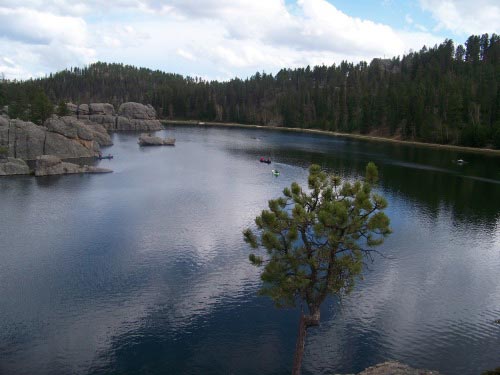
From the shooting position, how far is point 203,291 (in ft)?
158

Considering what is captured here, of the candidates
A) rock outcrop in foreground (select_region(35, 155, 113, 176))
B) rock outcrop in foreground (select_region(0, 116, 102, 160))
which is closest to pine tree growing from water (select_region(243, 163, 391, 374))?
rock outcrop in foreground (select_region(35, 155, 113, 176))

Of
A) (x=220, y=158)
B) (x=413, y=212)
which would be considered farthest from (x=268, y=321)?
(x=220, y=158)

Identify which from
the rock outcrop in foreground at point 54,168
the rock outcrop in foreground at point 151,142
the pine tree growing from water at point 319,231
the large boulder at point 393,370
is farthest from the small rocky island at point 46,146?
the large boulder at point 393,370

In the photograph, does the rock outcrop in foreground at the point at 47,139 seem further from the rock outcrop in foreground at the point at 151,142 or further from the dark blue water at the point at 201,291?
the rock outcrop in foreground at the point at 151,142

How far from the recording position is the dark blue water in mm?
37250

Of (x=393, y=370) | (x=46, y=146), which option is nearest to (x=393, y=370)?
(x=393, y=370)

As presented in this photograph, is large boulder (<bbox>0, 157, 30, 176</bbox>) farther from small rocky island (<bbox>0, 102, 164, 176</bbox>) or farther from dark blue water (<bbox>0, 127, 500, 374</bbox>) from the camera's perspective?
dark blue water (<bbox>0, 127, 500, 374</bbox>)

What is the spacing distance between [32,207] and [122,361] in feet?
173

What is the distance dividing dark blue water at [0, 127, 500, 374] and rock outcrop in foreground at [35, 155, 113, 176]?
460 inches

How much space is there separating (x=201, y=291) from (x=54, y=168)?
77.5 m

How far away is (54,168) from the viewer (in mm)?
109625

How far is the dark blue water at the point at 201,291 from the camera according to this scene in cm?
3725

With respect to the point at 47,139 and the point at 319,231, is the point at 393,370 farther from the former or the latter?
the point at 47,139

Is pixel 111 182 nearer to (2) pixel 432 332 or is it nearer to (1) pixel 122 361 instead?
(1) pixel 122 361
